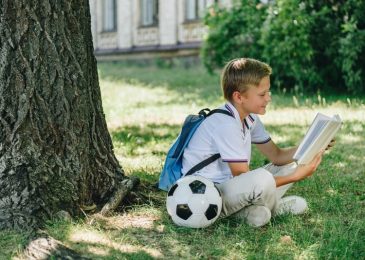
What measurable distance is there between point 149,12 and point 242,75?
2170 centimetres

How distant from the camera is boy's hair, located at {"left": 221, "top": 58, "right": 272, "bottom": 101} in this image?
4.36m

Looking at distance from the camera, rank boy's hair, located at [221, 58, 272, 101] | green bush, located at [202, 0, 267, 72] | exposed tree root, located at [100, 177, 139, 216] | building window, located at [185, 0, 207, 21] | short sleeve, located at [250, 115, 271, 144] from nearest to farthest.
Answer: boy's hair, located at [221, 58, 272, 101] → exposed tree root, located at [100, 177, 139, 216] → short sleeve, located at [250, 115, 271, 144] → green bush, located at [202, 0, 267, 72] → building window, located at [185, 0, 207, 21]

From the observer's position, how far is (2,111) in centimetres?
425

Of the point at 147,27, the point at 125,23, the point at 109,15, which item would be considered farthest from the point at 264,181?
the point at 109,15

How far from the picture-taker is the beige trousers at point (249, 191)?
420cm

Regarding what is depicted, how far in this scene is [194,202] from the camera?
4.13 m

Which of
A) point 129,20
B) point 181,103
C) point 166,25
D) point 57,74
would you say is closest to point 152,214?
point 57,74

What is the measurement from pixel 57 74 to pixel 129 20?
22.8 metres

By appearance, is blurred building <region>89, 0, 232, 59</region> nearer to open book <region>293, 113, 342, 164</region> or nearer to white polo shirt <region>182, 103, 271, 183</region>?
white polo shirt <region>182, 103, 271, 183</region>

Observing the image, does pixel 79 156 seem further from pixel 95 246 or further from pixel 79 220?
pixel 95 246

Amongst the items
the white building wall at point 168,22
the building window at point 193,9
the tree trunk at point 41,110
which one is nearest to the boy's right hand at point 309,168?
the tree trunk at point 41,110

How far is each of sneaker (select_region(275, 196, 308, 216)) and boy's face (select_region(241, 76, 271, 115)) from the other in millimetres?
687

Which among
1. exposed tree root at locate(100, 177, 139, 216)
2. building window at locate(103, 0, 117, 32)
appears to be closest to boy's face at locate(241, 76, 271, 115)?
exposed tree root at locate(100, 177, 139, 216)

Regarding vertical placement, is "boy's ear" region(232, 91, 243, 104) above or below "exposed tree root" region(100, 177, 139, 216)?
above
